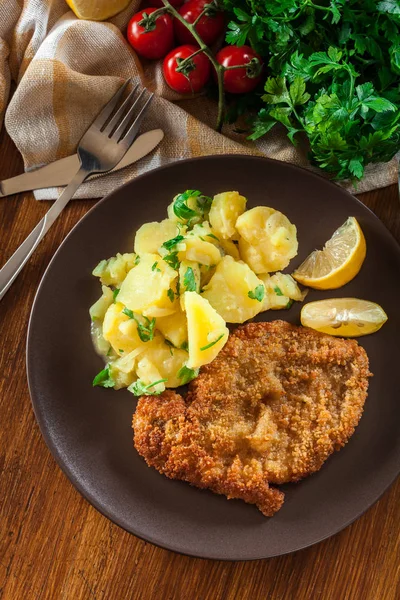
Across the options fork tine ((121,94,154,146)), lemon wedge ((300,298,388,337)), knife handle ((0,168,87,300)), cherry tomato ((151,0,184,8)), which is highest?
cherry tomato ((151,0,184,8))

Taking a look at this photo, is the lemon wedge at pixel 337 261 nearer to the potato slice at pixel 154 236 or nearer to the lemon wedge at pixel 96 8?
the potato slice at pixel 154 236

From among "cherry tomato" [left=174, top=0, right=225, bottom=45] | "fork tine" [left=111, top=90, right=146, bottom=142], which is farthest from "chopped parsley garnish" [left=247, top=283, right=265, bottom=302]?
"cherry tomato" [left=174, top=0, right=225, bottom=45]

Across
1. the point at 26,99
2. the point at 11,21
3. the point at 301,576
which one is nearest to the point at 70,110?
the point at 26,99

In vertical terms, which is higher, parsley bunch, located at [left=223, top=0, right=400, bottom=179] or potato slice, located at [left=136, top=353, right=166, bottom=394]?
parsley bunch, located at [left=223, top=0, right=400, bottom=179]

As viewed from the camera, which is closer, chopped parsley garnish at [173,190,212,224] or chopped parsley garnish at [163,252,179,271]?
chopped parsley garnish at [163,252,179,271]

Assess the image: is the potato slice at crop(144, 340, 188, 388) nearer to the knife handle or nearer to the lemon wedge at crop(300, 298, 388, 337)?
the lemon wedge at crop(300, 298, 388, 337)

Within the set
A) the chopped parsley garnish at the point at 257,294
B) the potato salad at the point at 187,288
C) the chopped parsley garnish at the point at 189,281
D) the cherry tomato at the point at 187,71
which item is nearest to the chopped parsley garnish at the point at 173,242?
the potato salad at the point at 187,288

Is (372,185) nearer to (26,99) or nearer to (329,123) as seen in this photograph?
(329,123)
